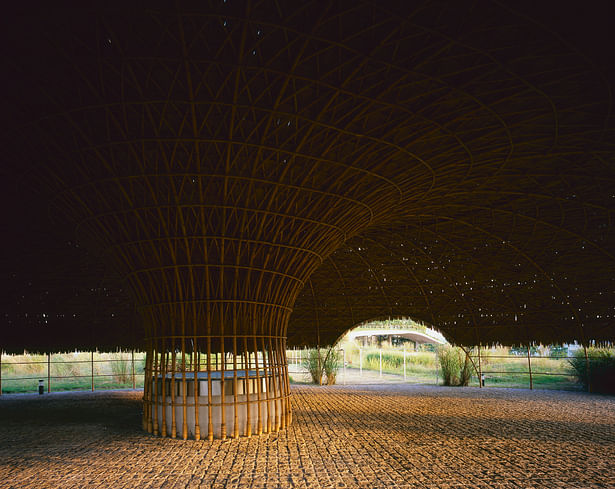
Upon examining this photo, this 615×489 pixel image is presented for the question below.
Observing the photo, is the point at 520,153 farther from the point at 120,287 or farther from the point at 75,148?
the point at 120,287

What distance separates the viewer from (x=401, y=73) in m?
9.76

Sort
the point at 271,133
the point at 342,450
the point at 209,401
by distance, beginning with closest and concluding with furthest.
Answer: the point at 342,450 → the point at 271,133 → the point at 209,401

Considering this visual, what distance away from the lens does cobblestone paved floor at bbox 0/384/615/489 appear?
8797 mm

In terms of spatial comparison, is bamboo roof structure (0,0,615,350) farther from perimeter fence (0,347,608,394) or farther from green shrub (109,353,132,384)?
perimeter fence (0,347,608,394)

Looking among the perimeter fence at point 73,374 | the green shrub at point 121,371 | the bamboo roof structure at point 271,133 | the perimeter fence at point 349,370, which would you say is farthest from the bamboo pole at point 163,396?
the green shrub at point 121,371

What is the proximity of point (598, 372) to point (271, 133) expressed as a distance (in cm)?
2038

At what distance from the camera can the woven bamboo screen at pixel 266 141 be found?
8.81 m

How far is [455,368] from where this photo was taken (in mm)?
28578

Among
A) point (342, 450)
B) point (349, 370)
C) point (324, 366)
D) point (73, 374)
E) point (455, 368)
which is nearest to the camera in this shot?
point (342, 450)

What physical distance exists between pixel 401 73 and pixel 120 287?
788 inches

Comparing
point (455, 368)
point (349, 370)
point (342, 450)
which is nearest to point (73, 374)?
point (349, 370)

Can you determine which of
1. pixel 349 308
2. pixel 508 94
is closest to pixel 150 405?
pixel 508 94

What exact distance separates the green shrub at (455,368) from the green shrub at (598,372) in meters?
5.31

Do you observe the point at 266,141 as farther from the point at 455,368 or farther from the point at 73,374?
the point at 73,374
